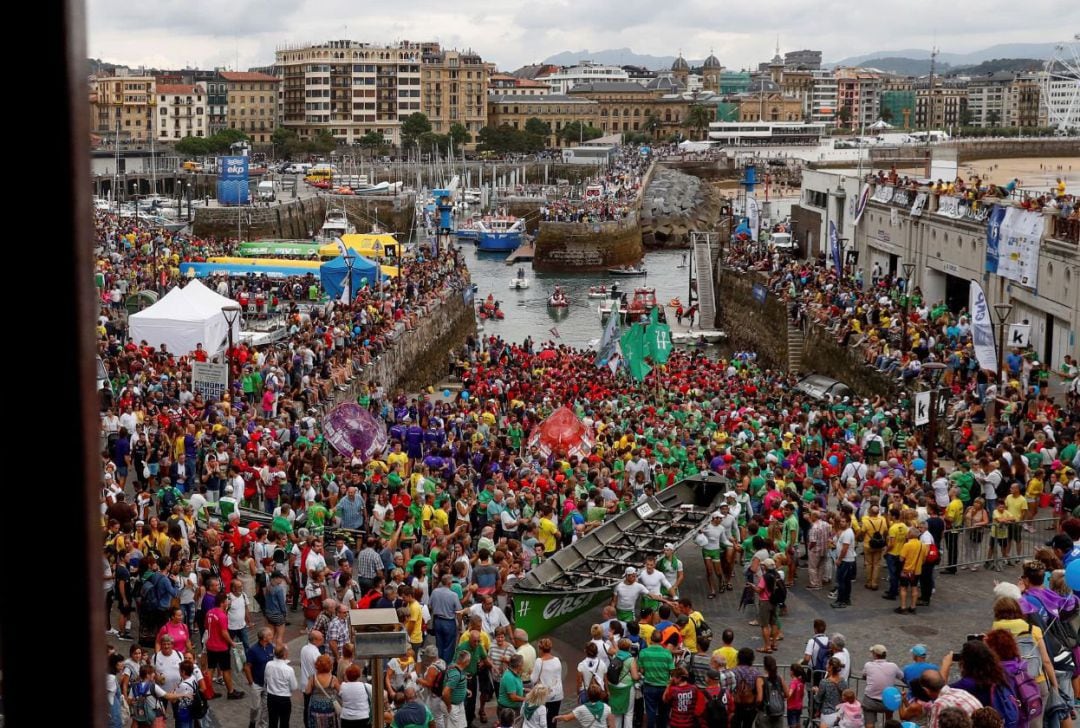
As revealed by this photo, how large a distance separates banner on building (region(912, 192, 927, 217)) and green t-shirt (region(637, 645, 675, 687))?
2876cm

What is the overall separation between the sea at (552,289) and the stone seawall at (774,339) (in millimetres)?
4261

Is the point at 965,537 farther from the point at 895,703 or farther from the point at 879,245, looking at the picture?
the point at 879,245

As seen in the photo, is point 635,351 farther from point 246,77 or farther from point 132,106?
point 246,77

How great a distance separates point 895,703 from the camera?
34.3 ft

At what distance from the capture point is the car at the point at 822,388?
31.9m

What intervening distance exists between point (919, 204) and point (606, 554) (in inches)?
999

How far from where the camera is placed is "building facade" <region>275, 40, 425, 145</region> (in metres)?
172

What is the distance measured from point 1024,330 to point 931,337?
516cm

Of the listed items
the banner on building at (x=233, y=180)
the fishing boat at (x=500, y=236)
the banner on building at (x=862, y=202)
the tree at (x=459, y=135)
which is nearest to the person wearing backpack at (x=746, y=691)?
the banner on building at (x=862, y=202)

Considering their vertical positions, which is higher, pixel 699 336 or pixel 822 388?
pixel 822 388

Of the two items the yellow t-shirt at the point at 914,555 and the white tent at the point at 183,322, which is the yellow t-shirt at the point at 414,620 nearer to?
the yellow t-shirt at the point at 914,555

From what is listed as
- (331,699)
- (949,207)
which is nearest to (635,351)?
(949,207)

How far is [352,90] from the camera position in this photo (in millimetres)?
172375

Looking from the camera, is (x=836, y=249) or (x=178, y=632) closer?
(x=178, y=632)
